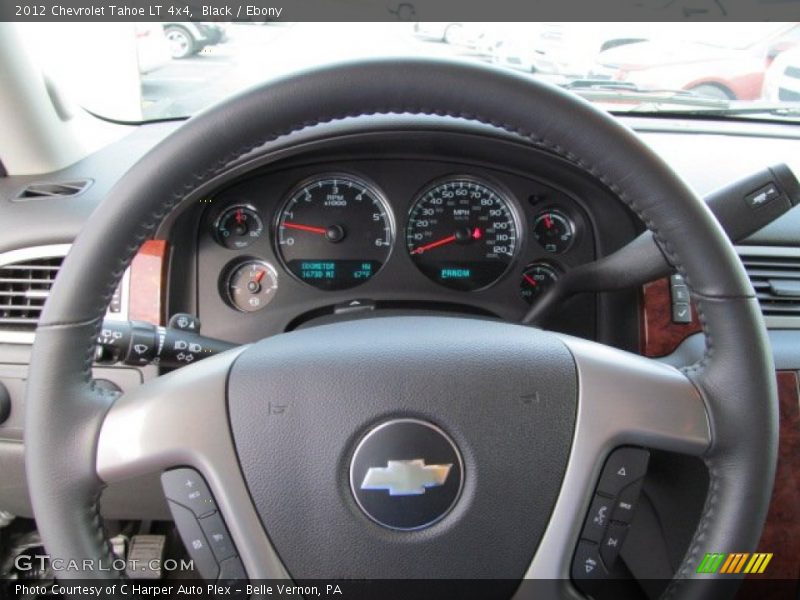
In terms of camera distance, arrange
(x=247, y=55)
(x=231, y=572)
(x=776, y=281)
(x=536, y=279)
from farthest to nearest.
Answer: (x=247, y=55) → (x=536, y=279) → (x=776, y=281) → (x=231, y=572)

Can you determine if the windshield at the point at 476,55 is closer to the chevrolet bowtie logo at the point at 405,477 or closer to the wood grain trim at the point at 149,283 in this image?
the wood grain trim at the point at 149,283

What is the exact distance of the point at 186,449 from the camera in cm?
102

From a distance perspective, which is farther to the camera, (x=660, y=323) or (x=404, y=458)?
(x=660, y=323)

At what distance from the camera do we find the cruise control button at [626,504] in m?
1.05

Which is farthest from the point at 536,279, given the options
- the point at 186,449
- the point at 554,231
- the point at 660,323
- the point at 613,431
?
the point at 186,449

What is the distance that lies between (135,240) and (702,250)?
2.55 feet

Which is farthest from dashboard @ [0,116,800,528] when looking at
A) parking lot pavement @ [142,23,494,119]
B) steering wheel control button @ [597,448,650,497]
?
steering wheel control button @ [597,448,650,497]

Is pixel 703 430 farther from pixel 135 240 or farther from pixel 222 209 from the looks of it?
pixel 222 209

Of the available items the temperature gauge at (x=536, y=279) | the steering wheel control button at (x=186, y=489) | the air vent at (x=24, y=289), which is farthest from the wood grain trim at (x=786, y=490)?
the air vent at (x=24, y=289)

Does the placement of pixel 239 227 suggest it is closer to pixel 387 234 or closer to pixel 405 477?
pixel 387 234

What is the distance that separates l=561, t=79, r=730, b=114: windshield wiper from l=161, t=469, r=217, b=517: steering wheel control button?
163 cm

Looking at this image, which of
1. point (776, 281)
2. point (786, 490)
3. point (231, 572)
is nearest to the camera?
point (231, 572)

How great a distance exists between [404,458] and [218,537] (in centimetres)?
29

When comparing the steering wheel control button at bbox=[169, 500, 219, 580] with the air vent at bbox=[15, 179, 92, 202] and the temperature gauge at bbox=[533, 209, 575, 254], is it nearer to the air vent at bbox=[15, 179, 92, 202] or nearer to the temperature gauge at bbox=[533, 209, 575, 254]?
the air vent at bbox=[15, 179, 92, 202]
